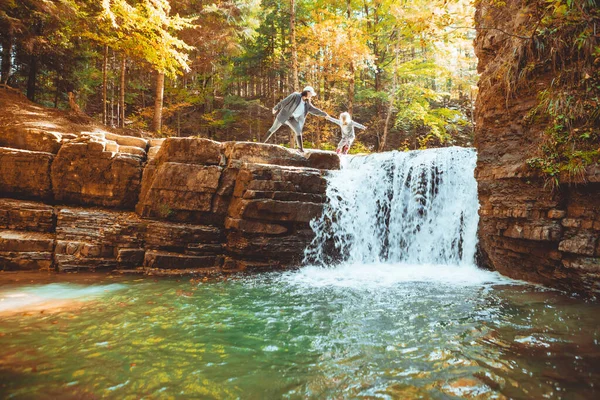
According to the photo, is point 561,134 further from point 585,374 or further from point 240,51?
point 240,51

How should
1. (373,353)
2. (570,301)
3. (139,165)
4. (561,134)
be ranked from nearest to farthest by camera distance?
(373,353)
(570,301)
(561,134)
(139,165)

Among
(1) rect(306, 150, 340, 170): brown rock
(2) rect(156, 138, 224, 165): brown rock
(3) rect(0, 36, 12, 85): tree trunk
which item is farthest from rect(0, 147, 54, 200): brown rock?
(3) rect(0, 36, 12, 85): tree trunk

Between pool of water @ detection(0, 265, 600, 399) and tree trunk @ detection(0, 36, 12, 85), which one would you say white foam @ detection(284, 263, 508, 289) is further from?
tree trunk @ detection(0, 36, 12, 85)

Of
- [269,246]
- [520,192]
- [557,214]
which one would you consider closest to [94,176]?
[269,246]

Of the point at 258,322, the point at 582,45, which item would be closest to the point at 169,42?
the point at 258,322

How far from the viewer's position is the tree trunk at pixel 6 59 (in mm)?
13637

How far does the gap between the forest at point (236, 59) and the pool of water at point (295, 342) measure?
5.56m

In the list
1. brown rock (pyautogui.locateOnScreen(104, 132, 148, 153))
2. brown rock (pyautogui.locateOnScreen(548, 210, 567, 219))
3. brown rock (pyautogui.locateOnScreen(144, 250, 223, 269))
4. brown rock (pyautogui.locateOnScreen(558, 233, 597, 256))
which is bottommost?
brown rock (pyautogui.locateOnScreen(144, 250, 223, 269))

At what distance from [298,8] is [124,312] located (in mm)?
20845

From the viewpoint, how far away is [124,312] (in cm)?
464

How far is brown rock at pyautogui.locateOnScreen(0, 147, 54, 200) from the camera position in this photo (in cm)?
800

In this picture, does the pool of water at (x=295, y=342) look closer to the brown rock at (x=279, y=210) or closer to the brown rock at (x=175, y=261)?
the brown rock at (x=175, y=261)

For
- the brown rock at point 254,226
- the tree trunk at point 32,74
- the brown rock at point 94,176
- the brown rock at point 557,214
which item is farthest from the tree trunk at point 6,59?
the brown rock at point 557,214

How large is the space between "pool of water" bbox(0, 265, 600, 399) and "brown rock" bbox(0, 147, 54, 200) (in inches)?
134
